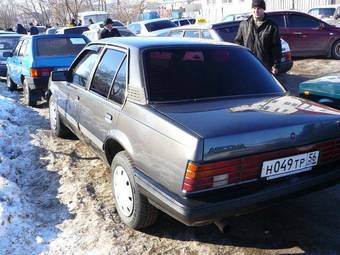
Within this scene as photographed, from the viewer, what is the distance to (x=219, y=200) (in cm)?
280

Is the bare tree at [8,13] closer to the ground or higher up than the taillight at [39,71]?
higher up

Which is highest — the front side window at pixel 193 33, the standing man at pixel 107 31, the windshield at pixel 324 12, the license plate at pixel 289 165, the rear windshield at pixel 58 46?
the windshield at pixel 324 12

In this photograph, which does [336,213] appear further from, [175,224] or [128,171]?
[128,171]

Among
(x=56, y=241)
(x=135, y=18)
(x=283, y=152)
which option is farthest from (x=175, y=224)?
(x=135, y=18)

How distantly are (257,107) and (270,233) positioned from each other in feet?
3.56

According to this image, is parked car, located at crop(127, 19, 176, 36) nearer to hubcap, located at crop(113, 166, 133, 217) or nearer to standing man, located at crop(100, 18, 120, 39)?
standing man, located at crop(100, 18, 120, 39)

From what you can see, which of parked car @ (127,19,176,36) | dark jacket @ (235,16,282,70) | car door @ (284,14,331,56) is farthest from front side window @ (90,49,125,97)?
parked car @ (127,19,176,36)

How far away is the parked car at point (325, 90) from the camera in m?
4.86

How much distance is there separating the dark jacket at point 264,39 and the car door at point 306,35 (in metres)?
7.22

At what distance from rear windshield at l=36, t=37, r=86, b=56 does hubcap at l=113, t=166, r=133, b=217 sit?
18.0 feet

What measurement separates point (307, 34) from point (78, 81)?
9.59 metres

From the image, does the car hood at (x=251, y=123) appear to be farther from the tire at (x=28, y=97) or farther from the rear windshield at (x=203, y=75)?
the tire at (x=28, y=97)

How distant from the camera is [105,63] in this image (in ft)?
14.1

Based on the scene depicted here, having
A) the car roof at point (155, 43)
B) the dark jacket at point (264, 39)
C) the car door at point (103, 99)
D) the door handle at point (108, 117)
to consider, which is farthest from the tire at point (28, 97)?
the door handle at point (108, 117)
